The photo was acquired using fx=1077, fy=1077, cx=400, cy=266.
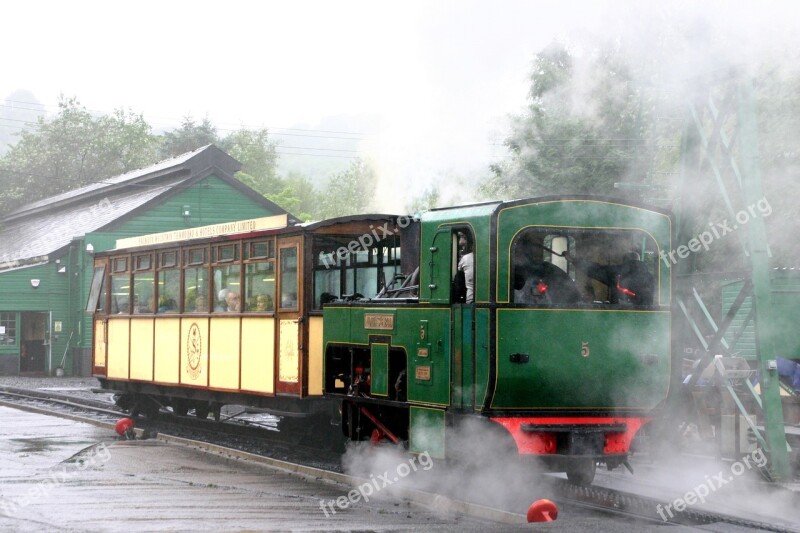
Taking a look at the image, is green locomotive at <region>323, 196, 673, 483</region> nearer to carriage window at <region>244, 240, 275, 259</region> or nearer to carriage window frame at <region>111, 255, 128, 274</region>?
carriage window at <region>244, 240, 275, 259</region>

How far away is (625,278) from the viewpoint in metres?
10.4

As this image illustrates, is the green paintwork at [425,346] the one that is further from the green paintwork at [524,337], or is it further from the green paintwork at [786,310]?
the green paintwork at [786,310]

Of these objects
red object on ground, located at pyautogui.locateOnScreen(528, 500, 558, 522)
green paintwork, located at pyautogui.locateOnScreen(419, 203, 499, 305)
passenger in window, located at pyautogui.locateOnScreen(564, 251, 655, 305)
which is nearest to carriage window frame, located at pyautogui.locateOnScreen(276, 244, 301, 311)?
green paintwork, located at pyautogui.locateOnScreen(419, 203, 499, 305)

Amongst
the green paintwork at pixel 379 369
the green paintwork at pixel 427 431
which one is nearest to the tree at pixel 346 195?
the green paintwork at pixel 379 369

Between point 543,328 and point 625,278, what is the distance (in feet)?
3.53

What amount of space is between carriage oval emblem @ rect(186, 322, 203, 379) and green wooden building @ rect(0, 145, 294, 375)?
64.3 feet

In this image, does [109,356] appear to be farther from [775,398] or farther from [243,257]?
[775,398]

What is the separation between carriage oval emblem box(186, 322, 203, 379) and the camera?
16.2 m

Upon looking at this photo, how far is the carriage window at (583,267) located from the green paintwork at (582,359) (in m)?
0.18

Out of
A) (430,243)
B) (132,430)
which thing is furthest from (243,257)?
(430,243)

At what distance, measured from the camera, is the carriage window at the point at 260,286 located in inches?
571

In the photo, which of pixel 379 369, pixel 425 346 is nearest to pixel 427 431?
pixel 425 346

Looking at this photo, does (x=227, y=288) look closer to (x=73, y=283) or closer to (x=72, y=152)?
(x=73, y=283)

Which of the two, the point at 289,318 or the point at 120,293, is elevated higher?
the point at 120,293
